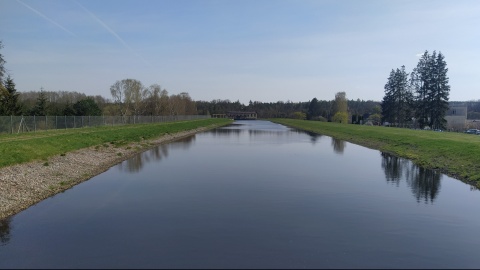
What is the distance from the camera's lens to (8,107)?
4994 cm

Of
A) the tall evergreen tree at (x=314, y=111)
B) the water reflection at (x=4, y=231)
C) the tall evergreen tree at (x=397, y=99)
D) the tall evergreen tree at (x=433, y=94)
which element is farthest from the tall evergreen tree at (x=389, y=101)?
the water reflection at (x=4, y=231)

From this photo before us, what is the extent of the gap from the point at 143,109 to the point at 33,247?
10739 centimetres

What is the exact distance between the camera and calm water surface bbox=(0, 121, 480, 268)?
30.0ft

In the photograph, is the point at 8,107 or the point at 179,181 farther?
the point at 8,107

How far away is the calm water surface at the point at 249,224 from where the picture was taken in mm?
9156

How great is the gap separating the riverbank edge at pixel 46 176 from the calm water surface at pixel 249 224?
646 mm

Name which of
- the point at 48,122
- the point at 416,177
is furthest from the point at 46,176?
the point at 48,122

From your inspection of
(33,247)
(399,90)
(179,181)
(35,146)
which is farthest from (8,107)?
(399,90)

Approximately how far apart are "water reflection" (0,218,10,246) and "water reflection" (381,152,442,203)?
14531mm

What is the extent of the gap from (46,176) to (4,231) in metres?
8.15

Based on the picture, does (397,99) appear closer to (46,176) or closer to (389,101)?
(389,101)

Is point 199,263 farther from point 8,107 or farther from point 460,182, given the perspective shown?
point 8,107

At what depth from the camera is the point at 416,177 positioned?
2214 cm

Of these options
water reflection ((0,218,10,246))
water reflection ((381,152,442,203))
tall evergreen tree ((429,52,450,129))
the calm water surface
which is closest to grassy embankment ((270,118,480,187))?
water reflection ((381,152,442,203))
